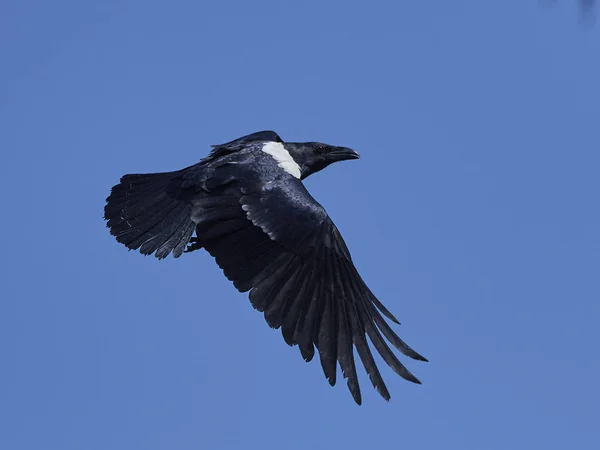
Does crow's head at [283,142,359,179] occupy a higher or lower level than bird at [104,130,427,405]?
higher

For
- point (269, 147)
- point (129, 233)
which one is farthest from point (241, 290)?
point (269, 147)

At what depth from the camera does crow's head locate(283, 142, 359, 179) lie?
47.0 ft

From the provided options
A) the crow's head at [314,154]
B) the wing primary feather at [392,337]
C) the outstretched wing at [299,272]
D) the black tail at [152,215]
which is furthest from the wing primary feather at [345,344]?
the crow's head at [314,154]

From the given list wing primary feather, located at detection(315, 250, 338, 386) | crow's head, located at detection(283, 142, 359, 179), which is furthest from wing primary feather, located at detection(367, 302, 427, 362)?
crow's head, located at detection(283, 142, 359, 179)

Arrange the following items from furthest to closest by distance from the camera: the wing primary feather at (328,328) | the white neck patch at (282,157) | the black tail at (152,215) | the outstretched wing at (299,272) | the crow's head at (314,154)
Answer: the crow's head at (314,154) → the white neck patch at (282,157) → the black tail at (152,215) → the outstretched wing at (299,272) → the wing primary feather at (328,328)

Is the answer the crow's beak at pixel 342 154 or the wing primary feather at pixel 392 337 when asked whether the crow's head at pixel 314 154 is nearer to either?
the crow's beak at pixel 342 154

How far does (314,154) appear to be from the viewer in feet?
47.6

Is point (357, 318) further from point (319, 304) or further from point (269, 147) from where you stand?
point (269, 147)

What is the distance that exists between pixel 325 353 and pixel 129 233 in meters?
3.39

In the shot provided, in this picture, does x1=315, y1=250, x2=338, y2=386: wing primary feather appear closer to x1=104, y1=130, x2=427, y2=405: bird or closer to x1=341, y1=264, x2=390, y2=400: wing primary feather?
x1=104, y1=130, x2=427, y2=405: bird

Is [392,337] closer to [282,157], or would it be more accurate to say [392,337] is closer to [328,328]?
[328,328]

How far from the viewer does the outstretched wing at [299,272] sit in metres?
10.8

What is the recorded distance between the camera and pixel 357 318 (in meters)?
11.1

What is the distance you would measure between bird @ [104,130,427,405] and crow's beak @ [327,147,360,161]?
1.21 m
